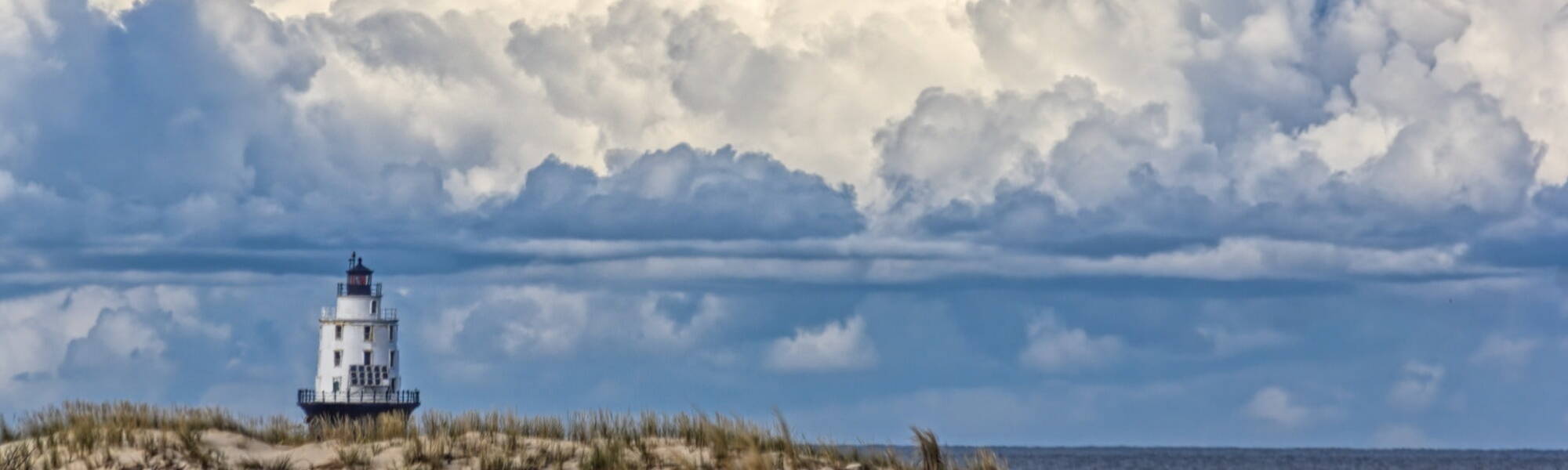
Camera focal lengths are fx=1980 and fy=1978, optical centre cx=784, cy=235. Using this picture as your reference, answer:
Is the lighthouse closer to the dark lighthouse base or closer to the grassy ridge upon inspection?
the dark lighthouse base

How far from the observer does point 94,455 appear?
29906 mm

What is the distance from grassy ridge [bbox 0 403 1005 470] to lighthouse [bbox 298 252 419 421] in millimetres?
47941

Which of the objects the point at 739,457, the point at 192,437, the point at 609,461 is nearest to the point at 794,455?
the point at 739,457

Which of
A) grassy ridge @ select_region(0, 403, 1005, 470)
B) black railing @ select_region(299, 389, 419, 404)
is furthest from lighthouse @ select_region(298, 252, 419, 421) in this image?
grassy ridge @ select_region(0, 403, 1005, 470)

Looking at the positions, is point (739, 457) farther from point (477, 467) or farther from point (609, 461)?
point (477, 467)

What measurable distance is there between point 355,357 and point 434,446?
170 ft

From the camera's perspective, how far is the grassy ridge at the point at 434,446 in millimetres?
29984

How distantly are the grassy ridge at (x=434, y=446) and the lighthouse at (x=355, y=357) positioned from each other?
47.9 m

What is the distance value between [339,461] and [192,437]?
7.95ft

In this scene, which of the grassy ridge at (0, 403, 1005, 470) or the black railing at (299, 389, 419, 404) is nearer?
the grassy ridge at (0, 403, 1005, 470)

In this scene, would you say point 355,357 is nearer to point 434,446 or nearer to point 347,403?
point 347,403

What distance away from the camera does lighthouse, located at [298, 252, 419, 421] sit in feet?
263

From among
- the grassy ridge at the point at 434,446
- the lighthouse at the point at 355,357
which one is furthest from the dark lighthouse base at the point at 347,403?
the grassy ridge at the point at 434,446

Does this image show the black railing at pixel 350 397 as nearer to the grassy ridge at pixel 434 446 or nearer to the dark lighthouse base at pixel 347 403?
the dark lighthouse base at pixel 347 403
